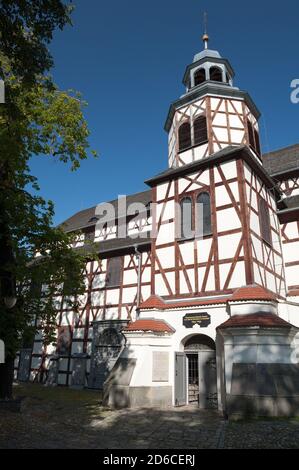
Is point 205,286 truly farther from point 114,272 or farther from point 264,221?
point 114,272

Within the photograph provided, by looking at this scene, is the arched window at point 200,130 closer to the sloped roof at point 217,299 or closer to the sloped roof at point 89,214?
the sloped roof at point 89,214

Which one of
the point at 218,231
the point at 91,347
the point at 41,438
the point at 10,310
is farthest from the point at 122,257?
the point at 41,438

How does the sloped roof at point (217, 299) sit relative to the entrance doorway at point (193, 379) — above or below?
above

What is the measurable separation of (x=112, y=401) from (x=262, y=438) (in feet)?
20.4

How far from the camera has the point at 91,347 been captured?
1861 centimetres

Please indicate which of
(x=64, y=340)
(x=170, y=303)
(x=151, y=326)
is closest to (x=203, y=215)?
(x=170, y=303)

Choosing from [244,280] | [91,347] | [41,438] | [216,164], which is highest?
[216,164]

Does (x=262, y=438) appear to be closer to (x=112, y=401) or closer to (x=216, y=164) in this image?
(x=112, y=401)

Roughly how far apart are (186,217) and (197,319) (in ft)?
15.0

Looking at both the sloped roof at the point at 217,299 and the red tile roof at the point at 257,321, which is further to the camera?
the sloped roof at the point at 217,299

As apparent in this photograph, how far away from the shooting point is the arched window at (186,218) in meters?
14.9

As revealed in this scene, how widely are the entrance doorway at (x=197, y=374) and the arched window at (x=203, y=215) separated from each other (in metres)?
4.30

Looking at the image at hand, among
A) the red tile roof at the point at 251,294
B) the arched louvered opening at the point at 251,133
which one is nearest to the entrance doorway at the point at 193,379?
the red tile roof at the point at 251,294

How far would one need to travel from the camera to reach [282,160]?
20.6 metres
